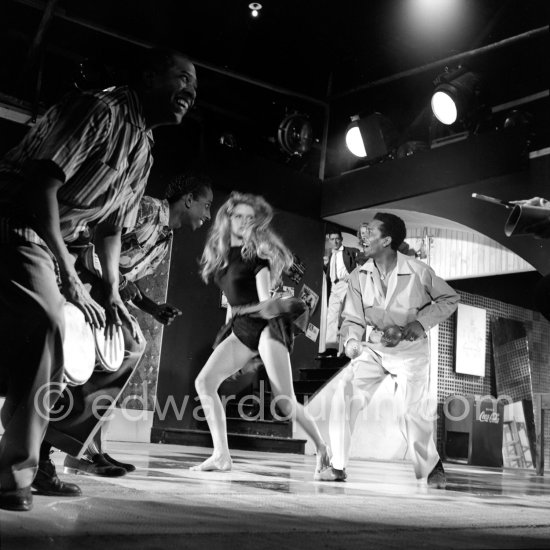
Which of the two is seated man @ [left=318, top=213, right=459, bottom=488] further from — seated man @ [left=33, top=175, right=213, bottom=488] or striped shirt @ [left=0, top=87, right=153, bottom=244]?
striped shirt @ [left=0, top=87, right=153, bottom=244]

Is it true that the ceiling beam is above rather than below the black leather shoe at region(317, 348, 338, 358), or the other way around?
above

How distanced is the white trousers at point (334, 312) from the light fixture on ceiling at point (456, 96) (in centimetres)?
297

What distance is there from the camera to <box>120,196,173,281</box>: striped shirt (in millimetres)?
3711

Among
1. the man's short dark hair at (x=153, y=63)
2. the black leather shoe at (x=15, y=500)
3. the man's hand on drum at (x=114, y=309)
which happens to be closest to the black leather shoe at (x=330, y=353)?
the man's hand on drum at (x=114, y=309)

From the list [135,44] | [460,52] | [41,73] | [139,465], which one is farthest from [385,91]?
[139,465]

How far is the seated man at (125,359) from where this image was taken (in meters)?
2.53

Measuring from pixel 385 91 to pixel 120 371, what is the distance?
26.7ft

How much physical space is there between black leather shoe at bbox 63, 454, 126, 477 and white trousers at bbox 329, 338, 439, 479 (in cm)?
155

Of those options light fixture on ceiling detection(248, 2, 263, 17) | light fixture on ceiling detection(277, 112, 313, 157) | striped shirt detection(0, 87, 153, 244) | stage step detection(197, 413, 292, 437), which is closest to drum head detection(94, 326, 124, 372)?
striped shirt detection(0, 87, 153, 244)

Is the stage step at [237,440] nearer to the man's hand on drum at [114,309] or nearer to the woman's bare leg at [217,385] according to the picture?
the woman's bare leg at [217,385]

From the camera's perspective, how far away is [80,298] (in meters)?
2.22

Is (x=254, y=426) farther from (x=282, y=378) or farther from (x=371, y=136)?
(x=282, y=378)

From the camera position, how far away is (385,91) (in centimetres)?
997

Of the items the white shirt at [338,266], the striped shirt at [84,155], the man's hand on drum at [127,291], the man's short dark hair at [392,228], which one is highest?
the white shirt at [338,266]
